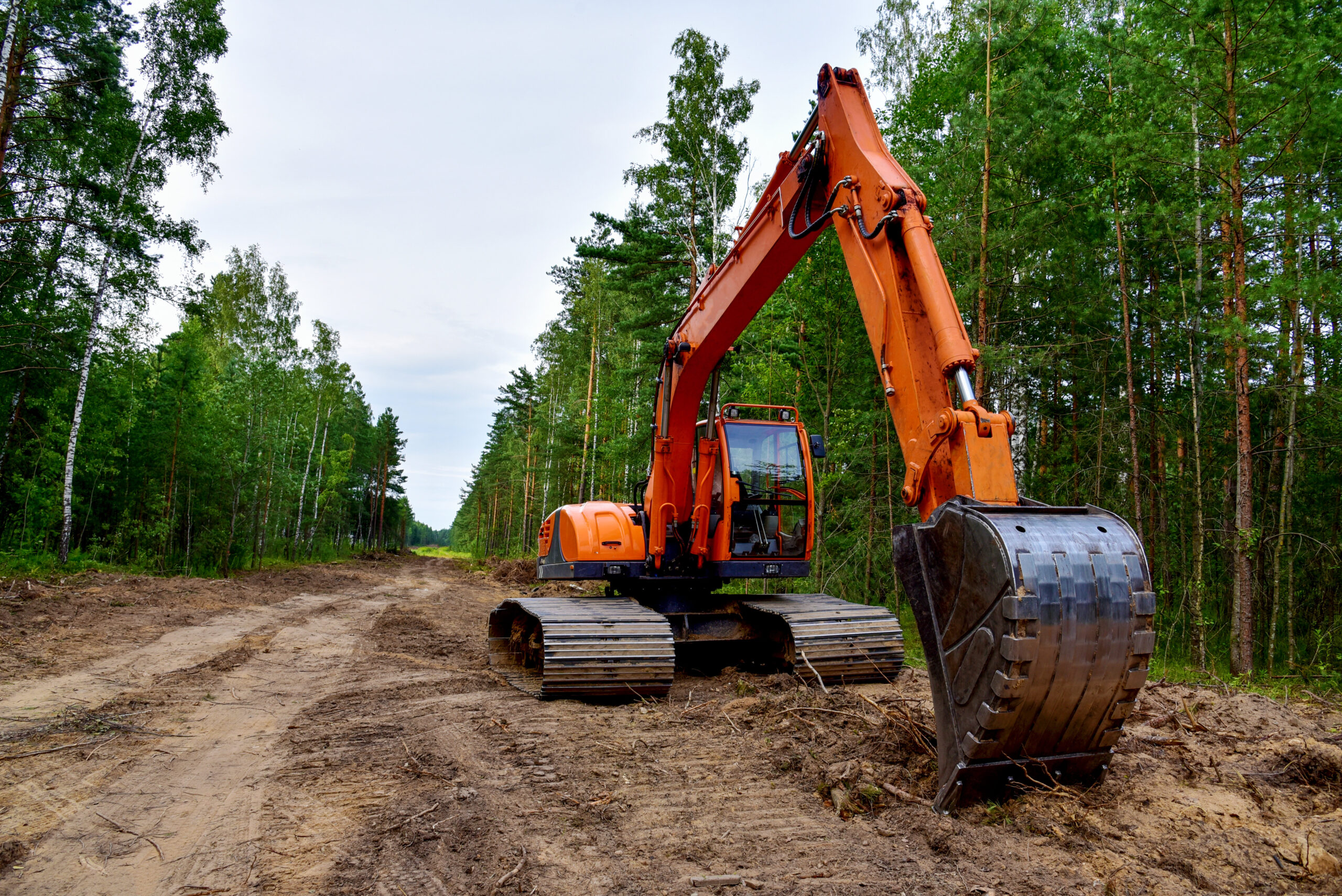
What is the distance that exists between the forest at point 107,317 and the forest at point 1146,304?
42.6 ft

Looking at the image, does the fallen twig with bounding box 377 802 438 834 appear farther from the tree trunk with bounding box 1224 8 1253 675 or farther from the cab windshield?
the tree trunk with bounding box 1224 8 1253 675

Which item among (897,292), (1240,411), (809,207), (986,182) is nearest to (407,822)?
(897,292)

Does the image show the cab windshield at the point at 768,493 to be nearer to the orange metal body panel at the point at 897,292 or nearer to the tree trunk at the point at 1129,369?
the orange metal body panel at the point at 897,292

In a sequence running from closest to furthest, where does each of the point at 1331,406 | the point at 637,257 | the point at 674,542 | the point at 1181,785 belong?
the point at 1181,785, the point at 674,542, the point at 1331,406, the point at 637,257

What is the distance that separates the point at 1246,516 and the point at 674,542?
6363 mm

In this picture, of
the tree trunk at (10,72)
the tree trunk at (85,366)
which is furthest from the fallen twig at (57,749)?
the tree trunk at (85,366)

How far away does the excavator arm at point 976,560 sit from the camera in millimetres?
3074

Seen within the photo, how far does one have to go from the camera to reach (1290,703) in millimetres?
6020

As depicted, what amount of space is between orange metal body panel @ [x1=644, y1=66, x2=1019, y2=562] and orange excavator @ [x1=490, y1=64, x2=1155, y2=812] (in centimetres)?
1

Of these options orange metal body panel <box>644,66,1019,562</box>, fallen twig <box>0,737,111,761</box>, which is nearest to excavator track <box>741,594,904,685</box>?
orange metal body panel <box>644,66,1019,562</box>

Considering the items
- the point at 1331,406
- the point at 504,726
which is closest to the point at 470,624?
the point at 504,726

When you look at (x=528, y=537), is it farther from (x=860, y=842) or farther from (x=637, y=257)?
(x=860, y=842)

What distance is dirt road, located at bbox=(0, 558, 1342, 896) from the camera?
2994mm

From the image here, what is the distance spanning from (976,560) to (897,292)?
170cm
